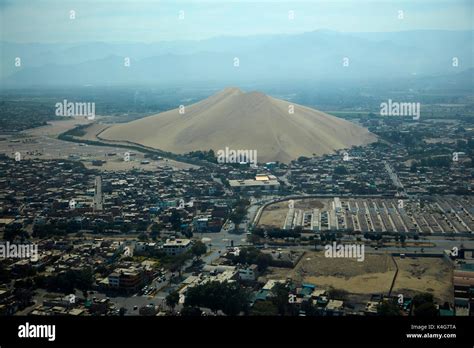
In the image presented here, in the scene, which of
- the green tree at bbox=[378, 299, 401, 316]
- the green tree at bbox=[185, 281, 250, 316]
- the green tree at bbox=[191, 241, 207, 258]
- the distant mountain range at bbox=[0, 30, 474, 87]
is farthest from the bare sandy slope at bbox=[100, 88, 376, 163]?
A: the distant mountain range at bbox=[0, 30, 474, 87]

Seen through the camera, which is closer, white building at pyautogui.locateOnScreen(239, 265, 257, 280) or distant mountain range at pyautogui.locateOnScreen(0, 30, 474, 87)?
white building at pyautogui.locateOnScreen(239, 265, 257, 280)

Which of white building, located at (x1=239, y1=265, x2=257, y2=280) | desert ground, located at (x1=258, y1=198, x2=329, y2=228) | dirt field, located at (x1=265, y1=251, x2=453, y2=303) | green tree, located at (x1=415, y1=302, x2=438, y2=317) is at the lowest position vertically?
dirt field, located at (x1=265, y1=251, x2=453, y2=303)

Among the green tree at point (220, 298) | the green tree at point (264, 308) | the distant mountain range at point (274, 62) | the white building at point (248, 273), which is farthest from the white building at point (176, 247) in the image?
the distant mountain range at point (274, 62)

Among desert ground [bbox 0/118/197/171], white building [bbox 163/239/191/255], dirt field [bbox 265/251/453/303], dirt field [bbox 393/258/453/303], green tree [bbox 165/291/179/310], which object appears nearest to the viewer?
green tree [bbox 165/291/179/310]

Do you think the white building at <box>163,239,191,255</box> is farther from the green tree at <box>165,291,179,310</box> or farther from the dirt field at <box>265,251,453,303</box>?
the green tree at <box>165,291,179,310</box>

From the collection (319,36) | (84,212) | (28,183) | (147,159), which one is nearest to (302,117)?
(147,159)

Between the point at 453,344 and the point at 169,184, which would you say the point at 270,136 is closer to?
the point at 169,184

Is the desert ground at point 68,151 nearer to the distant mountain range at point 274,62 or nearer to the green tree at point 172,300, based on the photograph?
the green tree at point 172,300
